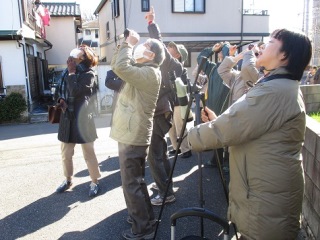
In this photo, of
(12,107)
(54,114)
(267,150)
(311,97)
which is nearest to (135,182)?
(267,150)

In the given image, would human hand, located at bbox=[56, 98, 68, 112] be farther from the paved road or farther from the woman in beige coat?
the woman in beige coat

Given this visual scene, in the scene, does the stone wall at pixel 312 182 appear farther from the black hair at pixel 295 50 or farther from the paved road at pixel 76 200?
the black hair at pixel 295 50

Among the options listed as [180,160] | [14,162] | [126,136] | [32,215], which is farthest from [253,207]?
[14,162]

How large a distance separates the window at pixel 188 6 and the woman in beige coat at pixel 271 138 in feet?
44.3

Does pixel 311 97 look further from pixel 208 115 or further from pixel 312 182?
pixel 208 115

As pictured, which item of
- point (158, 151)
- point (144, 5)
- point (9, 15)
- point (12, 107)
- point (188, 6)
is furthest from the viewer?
point (188, 6)

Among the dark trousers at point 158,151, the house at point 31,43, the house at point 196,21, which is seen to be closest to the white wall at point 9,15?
the house at point 31,43

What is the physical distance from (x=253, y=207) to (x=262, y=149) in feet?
1.05

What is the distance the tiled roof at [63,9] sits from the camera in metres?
18.4

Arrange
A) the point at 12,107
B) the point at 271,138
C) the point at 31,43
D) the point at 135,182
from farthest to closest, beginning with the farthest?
the point at 31,43 → the point at 12,107 → the point at 135,182 → the point at 271,138

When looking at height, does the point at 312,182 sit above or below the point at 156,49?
below

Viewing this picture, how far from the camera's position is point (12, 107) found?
974cm

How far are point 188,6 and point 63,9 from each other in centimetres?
912

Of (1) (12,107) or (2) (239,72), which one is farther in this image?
(1) (12,107)
